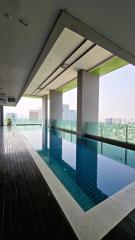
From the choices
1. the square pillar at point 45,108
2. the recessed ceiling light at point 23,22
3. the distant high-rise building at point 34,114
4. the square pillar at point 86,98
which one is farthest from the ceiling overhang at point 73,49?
the distant high-rise building at point 34,114

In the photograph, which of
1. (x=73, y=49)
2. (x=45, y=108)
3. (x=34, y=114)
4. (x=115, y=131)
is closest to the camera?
(x=73, y=49)

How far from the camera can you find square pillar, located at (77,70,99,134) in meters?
7.35

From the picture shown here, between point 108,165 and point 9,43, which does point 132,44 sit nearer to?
point 9,43

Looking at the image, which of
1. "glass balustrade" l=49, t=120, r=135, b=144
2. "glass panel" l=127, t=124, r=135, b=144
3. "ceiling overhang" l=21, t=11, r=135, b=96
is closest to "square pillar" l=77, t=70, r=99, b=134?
"glass balustrade" l=49, t=120, r=135, b=144

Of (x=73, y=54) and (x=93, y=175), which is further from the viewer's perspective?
(x=73, y=54)

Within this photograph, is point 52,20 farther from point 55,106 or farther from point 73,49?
point 55,106

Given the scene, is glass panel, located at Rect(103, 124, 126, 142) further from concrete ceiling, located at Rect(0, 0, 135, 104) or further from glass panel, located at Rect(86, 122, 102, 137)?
concrete ceiling, located at Rect(0, 0, 135, 104)

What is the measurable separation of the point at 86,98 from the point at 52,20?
18.5 feet

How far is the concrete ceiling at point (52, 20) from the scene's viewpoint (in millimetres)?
1662

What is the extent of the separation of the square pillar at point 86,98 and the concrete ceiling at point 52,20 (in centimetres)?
460

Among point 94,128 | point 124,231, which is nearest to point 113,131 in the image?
point 94,128

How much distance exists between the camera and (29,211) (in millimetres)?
1490

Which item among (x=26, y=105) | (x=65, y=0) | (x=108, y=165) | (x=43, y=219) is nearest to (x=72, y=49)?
(x=65, y=0)

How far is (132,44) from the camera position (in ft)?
7.97
